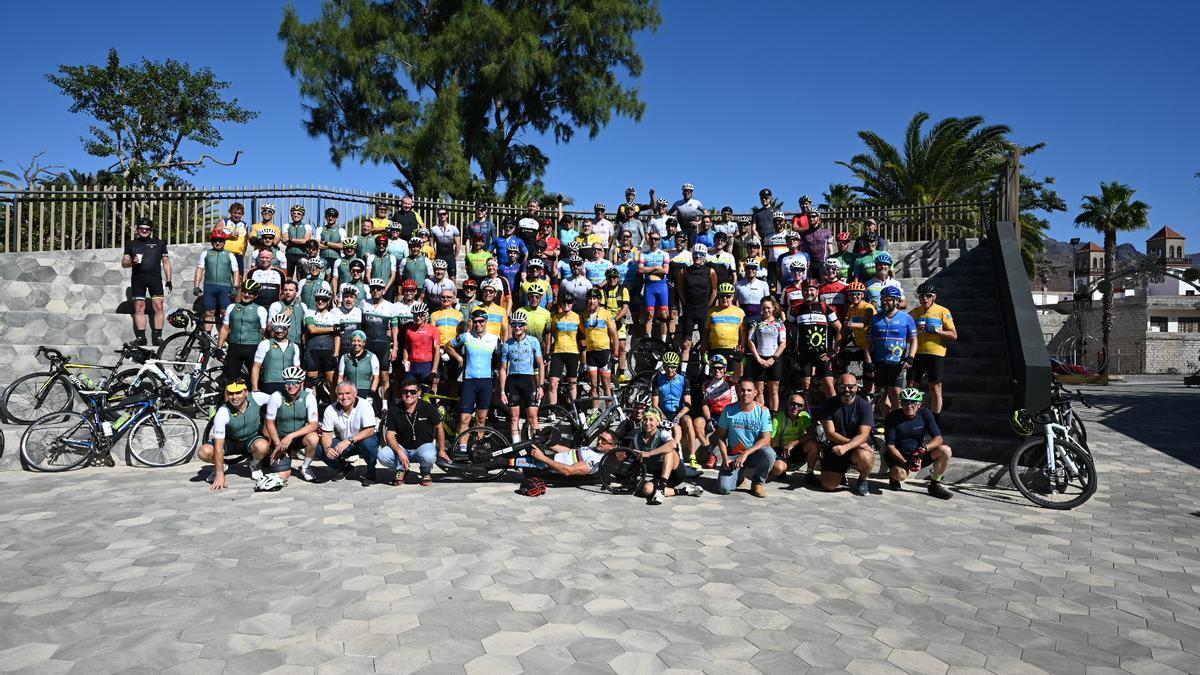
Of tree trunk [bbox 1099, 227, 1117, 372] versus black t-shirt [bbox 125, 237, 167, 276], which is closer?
black t-shirt [bbox 125, 237, 167, 276]

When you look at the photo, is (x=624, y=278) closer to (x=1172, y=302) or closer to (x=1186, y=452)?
(x=1186, y=452)

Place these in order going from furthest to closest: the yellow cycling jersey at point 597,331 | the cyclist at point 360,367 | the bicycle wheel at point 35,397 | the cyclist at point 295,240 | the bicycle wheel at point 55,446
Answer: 1. the cyclist at point 295,240
2. the yellow cycling jersey at point 597,331
3. the bicycle wheel at point 35,397
4. the cyclist at point 360,367
5. the bicycle wheel at point 55,446

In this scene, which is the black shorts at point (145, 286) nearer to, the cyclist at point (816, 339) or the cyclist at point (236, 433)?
the cyclist at point (236, 433)

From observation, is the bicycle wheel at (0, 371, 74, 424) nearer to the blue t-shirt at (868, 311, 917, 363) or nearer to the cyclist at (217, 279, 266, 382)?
the cyclist at (217, 279, 266, 382)

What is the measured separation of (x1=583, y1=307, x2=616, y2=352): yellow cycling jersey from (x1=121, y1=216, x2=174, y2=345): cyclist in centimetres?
783

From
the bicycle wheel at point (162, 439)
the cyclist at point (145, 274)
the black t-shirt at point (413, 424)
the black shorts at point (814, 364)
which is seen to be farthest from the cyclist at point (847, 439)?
the cyclist at point (145, 274)

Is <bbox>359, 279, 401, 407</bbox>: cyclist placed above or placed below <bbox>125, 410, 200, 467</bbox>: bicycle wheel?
above

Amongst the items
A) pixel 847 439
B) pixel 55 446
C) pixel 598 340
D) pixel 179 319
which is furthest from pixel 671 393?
pixel 179 319

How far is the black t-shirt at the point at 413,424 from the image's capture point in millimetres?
8891

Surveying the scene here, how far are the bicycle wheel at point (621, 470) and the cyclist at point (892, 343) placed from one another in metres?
3.72

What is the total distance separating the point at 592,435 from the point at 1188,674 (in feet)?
21.4

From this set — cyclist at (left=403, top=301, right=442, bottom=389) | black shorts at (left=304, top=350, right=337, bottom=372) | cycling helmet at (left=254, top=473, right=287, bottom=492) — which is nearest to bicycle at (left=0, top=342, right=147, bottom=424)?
black shorts at (left=304, top=350, right=337, bottom=372)

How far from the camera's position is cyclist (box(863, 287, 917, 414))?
30.7ft

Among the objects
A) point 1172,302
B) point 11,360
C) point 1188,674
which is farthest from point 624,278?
point 1172,302
